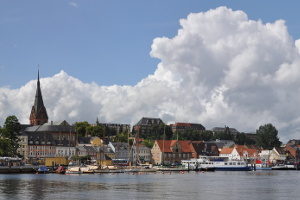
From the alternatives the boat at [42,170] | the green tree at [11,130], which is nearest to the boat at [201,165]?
the boat at [42,170]

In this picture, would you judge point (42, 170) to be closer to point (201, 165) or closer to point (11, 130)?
point (11, 130)

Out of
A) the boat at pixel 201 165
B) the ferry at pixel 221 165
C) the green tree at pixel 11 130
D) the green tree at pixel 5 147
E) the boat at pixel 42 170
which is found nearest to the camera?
the boat at pixel 42 170

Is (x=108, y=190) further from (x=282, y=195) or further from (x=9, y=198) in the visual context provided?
(x=282, y=195)

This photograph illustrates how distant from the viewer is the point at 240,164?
18488 centimetres

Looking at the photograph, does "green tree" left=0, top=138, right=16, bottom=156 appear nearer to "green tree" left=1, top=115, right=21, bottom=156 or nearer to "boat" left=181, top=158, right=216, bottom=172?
"green tree" left=1, top=115, right=21, bottom=156

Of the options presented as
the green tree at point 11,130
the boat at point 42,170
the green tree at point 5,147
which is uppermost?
the green tree at point 11,130

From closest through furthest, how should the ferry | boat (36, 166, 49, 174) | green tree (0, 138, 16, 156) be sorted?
1. boat (36, 166, 49, 174)
2. green tree (0, 138, 16, 156)
3. the ferry

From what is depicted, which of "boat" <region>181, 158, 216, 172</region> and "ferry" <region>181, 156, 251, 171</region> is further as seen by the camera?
"ferry" <region>181, 156, 251, 171</region>

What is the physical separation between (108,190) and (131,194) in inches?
305

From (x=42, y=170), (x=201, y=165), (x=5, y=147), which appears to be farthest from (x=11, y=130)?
(x=201, y=165)

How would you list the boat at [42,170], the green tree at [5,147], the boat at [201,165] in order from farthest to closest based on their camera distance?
the boat at [201,165]
the green tree at [5,147]
the boat at [42,170]

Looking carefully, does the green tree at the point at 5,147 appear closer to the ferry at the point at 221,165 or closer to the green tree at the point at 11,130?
the green tree at the point at 11,130

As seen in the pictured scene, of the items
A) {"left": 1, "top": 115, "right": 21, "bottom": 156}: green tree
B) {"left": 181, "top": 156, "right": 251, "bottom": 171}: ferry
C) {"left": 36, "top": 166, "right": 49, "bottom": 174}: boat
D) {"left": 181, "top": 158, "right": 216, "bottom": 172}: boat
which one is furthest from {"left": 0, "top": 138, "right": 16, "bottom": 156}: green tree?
{"left": 181, "top": 156, "right": 251, "bottom": 171}: ferry

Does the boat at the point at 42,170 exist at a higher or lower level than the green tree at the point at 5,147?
lower
